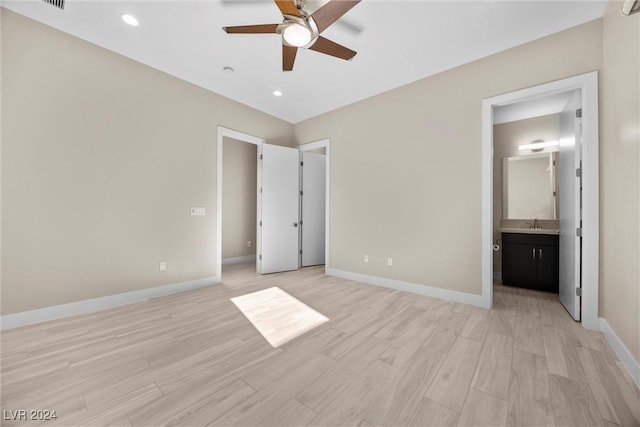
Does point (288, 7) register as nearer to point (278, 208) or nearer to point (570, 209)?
point (278, 208)

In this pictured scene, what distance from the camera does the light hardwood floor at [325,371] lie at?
1.30m

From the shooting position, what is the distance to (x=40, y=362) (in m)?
1.74

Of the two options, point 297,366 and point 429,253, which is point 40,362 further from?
point 429,253

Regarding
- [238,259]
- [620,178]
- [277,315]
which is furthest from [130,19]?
[620,178]

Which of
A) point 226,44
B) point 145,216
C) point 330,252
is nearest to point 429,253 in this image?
point 330,252

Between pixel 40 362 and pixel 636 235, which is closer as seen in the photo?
pixel 636 235

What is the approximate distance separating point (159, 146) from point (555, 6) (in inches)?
177

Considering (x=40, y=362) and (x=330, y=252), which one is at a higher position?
(x=330, y=252)

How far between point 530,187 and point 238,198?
5.63m

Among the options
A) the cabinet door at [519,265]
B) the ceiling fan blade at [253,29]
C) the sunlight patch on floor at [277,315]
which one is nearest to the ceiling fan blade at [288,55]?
the ceiling fan blade at [253,29]

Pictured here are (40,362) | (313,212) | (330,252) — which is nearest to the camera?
(40,362)

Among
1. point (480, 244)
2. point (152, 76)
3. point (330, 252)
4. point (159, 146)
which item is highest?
point (152, 76)

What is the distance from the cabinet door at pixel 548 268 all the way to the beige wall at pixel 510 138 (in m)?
0.60

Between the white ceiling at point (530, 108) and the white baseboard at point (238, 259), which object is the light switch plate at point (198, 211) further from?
the white ceiling at point (530, 108)
